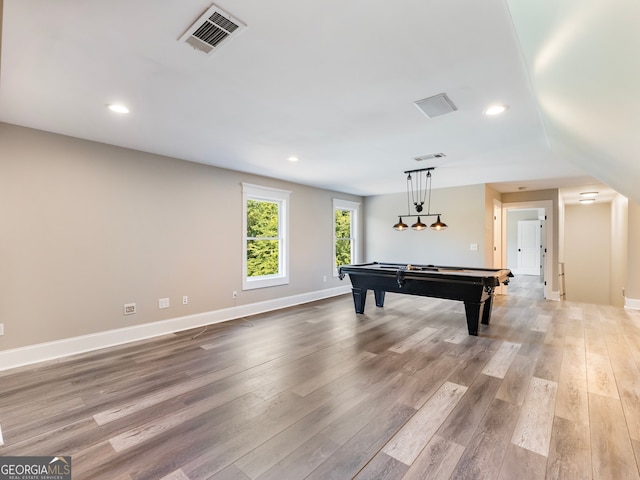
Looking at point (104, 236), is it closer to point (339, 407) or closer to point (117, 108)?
point (117, 108)

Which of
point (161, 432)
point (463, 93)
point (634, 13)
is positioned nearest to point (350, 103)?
point (463, 93)

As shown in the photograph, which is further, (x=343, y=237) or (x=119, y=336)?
(x=343, y=237)

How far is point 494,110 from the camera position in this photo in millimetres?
2684

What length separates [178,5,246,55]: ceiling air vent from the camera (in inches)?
62.3

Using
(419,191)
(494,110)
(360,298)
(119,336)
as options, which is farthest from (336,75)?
(419,191)

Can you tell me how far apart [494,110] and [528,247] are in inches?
384

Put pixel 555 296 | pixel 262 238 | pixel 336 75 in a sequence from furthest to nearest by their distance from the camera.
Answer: pixel 555 296 → pixel 262 238 → pixel 336 75

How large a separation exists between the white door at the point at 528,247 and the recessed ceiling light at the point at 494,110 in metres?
9.54

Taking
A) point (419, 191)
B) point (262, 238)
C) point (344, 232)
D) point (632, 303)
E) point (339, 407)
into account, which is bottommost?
point (339, 407)

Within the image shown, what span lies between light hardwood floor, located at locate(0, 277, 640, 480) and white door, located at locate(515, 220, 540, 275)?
7.13m

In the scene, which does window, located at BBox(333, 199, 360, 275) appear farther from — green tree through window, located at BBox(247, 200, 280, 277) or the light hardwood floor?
the light hardwood floor

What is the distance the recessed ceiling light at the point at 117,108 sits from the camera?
2.61m

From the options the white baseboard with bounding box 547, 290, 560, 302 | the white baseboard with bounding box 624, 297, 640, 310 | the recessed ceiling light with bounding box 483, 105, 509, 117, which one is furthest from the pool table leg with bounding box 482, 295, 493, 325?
the white baseboard with bounding box 624, 297, 640, 310

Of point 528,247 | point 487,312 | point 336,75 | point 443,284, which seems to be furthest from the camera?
point 528,247
